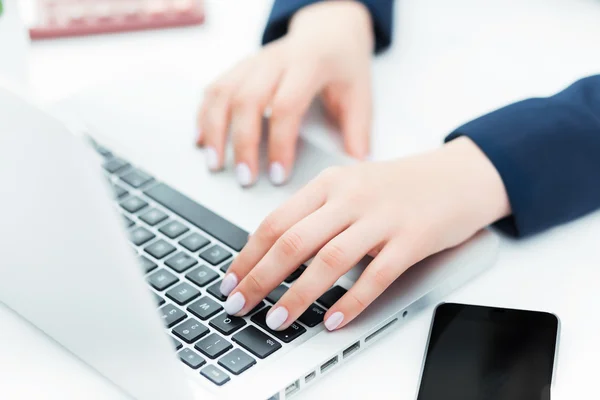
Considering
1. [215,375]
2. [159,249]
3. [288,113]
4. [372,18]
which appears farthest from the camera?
[372,18]

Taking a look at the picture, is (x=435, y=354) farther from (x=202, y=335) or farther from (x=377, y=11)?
(x=377, y=11)

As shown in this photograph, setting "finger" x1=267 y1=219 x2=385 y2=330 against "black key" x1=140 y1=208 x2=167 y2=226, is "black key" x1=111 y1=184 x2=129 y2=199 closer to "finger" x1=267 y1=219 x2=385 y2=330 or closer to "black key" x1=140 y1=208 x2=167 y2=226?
"black key" x1=140 y1=208 x2=167 y2=226

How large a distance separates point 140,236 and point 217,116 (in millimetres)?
137

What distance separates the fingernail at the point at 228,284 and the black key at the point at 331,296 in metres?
0.05

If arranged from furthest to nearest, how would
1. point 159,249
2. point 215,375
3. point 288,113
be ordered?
point 288,113
point 159,249
point 215,375

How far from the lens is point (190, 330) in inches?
17.9

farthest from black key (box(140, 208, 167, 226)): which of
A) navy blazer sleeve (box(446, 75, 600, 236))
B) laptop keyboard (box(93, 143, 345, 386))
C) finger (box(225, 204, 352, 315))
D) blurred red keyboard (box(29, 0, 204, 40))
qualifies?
blurred red keyboard (box(29, 0, 204, 40))

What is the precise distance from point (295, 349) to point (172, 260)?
0.11m

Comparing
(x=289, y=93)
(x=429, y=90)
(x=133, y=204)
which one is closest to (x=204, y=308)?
(x=133, y=204)

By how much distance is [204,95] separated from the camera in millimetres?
671

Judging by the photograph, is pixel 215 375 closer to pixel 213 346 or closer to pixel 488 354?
pixel 213 346

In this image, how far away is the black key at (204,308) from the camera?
1.54 feet

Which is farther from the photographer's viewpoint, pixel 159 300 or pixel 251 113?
pixel 251 113

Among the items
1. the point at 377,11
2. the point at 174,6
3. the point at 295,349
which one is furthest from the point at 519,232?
the point at 174,6
